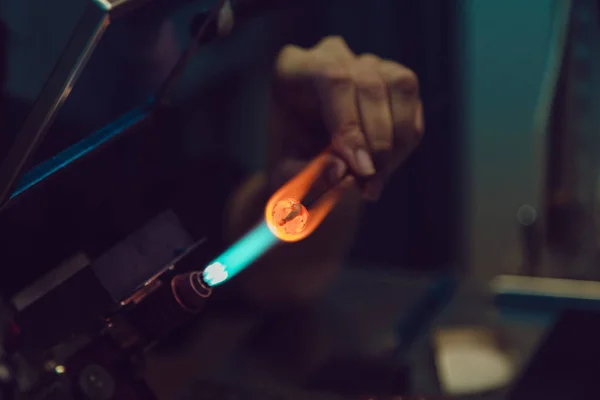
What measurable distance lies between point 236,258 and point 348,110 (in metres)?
0.16

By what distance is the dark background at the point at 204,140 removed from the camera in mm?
487

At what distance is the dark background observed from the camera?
0.49m

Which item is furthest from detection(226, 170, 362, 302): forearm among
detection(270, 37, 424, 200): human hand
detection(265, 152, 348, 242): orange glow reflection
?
detection(265, 152, 348, 242): orange glow reflection

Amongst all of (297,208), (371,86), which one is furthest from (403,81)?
(297,208)

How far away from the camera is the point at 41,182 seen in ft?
1.30

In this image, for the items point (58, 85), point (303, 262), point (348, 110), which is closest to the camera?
point (58, 85)

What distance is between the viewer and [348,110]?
0.46 m

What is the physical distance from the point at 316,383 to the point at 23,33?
1.34ft

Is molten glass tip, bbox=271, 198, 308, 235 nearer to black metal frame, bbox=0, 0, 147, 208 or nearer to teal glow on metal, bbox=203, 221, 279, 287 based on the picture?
teal glow on metal, bbox=203, 221, 279, 287

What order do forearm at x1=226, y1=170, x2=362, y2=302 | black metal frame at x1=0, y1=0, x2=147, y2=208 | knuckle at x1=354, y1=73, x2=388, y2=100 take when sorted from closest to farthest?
1. black metal frame at x1=0, y1=0, x2=147, y2=208
2. knuckle at x1=354, y1=73, x2=388, y2=100
3. forearm at x1=226, y1=170, x2=362, y2=302

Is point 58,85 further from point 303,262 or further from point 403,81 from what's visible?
point 303,262

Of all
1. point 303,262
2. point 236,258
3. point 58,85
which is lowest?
point 303,262

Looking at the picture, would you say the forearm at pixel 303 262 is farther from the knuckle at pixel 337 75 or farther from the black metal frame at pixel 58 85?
the black metal frame at pixel 58 85

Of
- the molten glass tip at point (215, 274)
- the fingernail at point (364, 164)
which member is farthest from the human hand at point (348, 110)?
the molten glass tip at point (215, 274)
